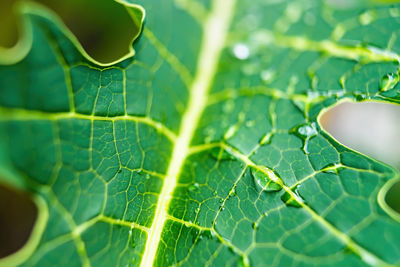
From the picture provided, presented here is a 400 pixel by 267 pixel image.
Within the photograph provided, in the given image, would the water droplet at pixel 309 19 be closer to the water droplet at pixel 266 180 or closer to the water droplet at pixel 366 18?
the water droplet at pixel 366 18

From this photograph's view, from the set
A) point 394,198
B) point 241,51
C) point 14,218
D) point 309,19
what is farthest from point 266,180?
point 14,218

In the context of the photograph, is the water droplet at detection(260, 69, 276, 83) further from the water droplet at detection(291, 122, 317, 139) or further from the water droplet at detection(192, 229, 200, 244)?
the water droplet at detection(192, 229, 200, 244)

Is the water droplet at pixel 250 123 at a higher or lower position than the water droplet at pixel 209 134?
higher

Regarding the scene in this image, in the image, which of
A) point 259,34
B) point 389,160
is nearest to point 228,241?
point 259,34

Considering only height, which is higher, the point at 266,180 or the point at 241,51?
the point at 241,51

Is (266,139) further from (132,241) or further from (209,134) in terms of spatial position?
(132,241)

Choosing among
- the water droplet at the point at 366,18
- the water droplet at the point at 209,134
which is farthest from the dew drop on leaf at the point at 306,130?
the water droplet at the point at 366,18
